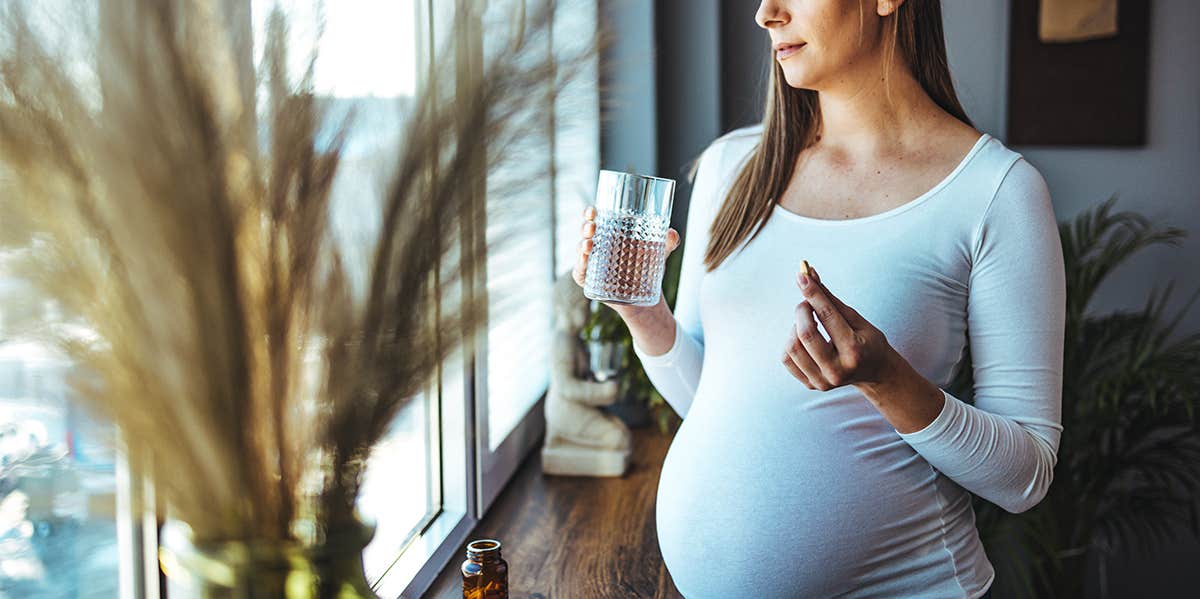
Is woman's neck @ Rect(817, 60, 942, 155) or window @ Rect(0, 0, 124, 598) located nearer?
window @ Rect(0, 0, 124, 598)

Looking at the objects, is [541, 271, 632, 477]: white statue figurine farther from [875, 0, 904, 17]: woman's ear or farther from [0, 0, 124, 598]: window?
[0, 0, 124, 598]: window

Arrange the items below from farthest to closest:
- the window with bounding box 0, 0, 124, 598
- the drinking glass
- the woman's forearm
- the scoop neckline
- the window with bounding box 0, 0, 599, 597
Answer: the woman's forearm < the scoop neckline < the drinking glass < the window with bounding box 0, 0, 124, 598 < the window with bounding box 0, 0, 599, 597

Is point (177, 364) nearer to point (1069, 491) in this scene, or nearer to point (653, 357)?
point (653, 357)

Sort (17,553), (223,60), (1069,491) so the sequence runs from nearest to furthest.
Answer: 1. (223,60)
2. (17,553)
3. (1069,491)

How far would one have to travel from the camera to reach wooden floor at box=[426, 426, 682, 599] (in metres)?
1.63

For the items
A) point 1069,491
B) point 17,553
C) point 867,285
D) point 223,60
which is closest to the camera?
point 223,60

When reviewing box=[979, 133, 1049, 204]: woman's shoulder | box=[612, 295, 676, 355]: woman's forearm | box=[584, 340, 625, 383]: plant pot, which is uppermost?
box=[979, 133, 1049, 204]: woman's shoulder

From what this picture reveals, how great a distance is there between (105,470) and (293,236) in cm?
47

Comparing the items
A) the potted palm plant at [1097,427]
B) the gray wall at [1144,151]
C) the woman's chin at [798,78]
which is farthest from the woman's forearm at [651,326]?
the gray wall at [1144,151]

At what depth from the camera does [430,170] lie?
1.74ft

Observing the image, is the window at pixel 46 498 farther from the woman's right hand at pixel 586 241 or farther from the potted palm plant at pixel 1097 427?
the potted palm plant at pixel 1097 427

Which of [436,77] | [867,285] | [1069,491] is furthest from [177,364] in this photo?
[1069,491]

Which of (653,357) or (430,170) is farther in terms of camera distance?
(653,357)

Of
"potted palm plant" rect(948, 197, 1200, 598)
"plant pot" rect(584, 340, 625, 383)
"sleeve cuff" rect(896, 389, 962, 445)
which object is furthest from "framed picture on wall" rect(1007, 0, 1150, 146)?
"sleeve cuff" rect(896, 389, 962, 445)
